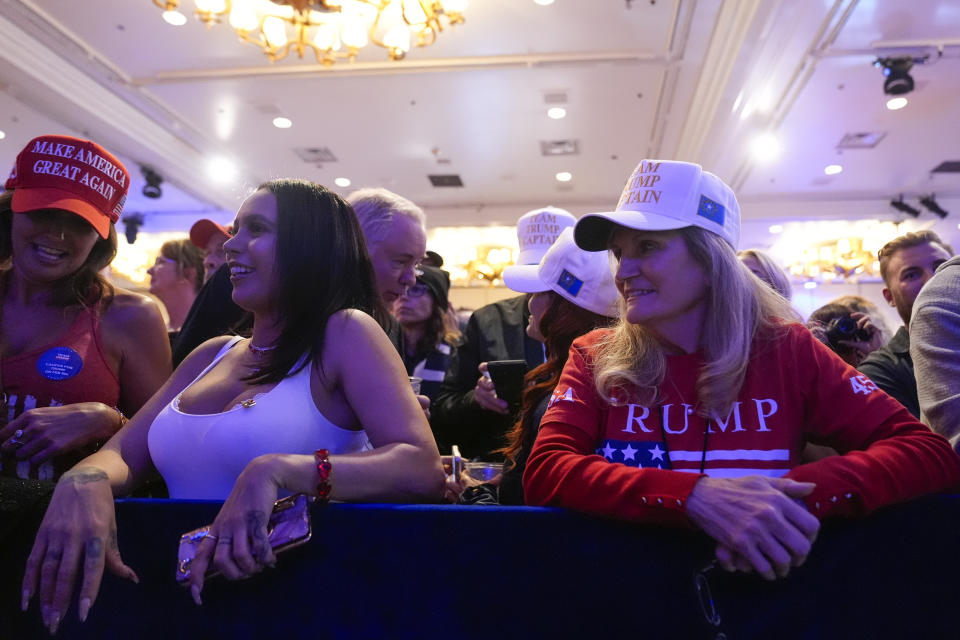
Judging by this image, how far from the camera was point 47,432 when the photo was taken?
1484 millimetres

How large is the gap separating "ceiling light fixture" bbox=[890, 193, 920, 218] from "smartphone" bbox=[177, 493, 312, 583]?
36.8 feet

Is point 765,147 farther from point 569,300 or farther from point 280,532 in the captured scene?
point 280,532

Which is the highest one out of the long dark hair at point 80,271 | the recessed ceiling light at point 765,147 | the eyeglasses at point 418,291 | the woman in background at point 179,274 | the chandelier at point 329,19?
the recessed ceiling light at point 765,147

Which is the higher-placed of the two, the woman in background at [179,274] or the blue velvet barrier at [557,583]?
the woman in background at [179,274]

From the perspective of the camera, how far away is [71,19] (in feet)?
19.7

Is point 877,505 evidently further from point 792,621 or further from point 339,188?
point 339,188

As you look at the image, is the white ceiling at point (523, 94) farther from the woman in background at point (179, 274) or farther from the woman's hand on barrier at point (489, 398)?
the woman's hand on barrier at point (489, 398)

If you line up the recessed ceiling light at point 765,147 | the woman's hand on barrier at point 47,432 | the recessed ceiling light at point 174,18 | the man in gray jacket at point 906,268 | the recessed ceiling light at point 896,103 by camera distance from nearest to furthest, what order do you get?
the woman's hand on barrier at point 47,432
the man in gray jacket at point 906,268
the recessed ceiling light at point 174,18
the recessed ceiling light at point 896,103
the recessed ceiling light at point 765,147

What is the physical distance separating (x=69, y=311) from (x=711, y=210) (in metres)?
1.54

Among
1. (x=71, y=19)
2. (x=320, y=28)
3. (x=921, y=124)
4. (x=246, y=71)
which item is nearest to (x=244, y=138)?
(x=246, y=71)

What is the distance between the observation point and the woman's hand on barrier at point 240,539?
0.95 meters

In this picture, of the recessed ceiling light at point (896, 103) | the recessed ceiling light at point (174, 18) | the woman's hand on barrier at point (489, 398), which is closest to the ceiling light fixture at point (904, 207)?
the recessed ceiling light at point (896, 103)

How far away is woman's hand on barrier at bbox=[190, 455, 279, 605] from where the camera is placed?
37.3 inches

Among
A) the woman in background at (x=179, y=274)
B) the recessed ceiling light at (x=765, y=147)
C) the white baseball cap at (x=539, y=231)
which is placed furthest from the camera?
the recessed ceiling light at (x=765, y=147)
